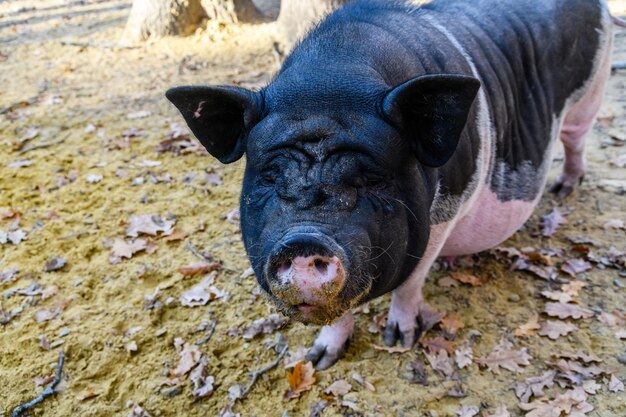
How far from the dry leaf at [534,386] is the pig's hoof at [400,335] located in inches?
27.3

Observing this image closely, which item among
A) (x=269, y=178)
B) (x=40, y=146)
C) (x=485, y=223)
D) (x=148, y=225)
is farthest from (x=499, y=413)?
(x=40, y=146)

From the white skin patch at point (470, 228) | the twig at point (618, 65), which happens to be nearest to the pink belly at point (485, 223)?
the white skin patch at point (470, 228)

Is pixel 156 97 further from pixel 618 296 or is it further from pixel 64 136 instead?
pixel 618 296

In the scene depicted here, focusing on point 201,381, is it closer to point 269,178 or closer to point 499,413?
point 269,178

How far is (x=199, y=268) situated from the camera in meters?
4.46

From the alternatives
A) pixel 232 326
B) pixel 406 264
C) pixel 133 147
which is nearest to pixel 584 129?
pixel 406 264

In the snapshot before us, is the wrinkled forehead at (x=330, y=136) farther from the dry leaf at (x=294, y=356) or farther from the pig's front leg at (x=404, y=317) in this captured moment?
the dry leaf at (x=294, y=356)

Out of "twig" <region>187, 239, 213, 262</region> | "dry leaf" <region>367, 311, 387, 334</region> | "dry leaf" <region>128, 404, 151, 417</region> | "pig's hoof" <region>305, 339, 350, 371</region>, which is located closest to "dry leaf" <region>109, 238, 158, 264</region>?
"twig" <region>187, 239, 213, 262</region>

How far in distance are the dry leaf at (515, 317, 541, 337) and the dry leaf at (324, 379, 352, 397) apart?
122 cm

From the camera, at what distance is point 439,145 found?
2615 mm

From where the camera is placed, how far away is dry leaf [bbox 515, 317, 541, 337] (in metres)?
3.73

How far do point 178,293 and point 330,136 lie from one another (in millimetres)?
2310

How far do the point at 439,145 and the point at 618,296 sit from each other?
7.46 ft

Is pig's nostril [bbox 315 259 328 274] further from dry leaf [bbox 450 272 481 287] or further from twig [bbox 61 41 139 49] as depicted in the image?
twig [bbox 61 41 139 49]
